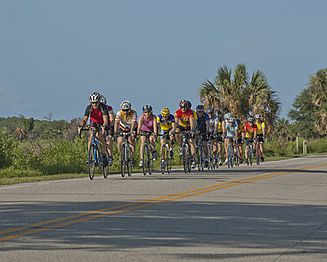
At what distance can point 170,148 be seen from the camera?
2489 cm

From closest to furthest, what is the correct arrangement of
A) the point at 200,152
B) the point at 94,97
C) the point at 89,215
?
the point at 89,215
the point at 94,97
the point at 200,152

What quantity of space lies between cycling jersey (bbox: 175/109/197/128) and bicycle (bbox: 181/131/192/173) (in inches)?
11.5

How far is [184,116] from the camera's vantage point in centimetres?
2502

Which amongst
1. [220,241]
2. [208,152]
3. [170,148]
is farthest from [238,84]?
[220,241]

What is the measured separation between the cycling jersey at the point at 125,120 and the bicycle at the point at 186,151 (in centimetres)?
321

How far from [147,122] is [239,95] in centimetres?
2945

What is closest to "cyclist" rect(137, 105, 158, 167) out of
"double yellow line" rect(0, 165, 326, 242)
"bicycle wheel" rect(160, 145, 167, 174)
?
"bicycle wheel" rect(160, 145, 167, 174)

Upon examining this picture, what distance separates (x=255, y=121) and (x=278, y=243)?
25.9 meters

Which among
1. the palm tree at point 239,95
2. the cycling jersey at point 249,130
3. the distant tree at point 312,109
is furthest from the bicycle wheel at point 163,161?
the distant tree at point 312,109

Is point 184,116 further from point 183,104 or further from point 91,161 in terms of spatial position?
point 91,161

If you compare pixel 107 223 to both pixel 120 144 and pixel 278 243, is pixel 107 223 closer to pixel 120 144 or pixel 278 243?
pixel 278 243

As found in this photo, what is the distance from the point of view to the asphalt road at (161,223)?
8.76 meters

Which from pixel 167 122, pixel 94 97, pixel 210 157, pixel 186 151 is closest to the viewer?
pixel 94 97

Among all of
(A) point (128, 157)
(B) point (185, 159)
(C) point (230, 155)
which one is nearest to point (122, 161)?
(A) point (128, 157)
